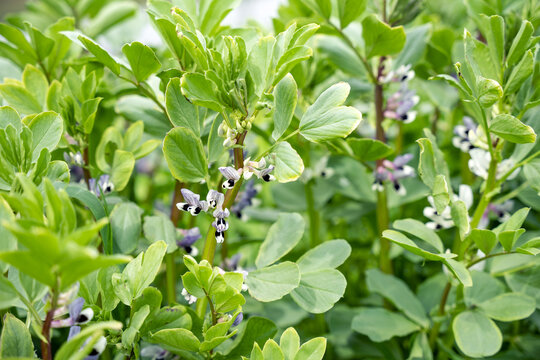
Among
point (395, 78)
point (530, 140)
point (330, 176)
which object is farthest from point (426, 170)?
point (330, 176)

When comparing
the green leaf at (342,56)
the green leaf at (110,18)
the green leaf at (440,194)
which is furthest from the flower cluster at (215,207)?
the green leaf at (110,18)

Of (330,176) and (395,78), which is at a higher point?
A: (395,78)

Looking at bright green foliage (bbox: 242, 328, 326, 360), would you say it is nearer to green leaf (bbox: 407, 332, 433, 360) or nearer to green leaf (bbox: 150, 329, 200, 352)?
green leaf (bbox: 150, 329, 200, 352)

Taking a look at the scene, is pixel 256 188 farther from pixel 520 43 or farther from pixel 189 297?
pixel 520 43

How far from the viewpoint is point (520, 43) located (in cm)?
52

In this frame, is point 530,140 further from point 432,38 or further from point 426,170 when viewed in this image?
point 432,38

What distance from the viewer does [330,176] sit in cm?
84

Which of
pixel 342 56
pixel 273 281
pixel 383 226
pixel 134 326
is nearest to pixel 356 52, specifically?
pixel 342 56

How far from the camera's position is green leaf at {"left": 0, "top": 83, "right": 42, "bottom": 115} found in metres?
0.58

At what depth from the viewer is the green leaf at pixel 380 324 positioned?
0.61 metres

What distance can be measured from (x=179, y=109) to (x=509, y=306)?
42 cm

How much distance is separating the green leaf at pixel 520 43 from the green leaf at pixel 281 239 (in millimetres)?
274

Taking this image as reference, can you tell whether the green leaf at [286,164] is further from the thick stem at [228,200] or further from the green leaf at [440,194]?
the green leaf at [440,194]

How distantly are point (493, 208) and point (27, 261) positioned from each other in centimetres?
60
